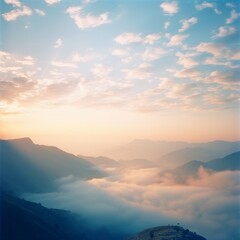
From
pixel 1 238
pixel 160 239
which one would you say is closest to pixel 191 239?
pixel 160 239

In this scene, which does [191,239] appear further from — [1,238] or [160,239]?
[1,238]
